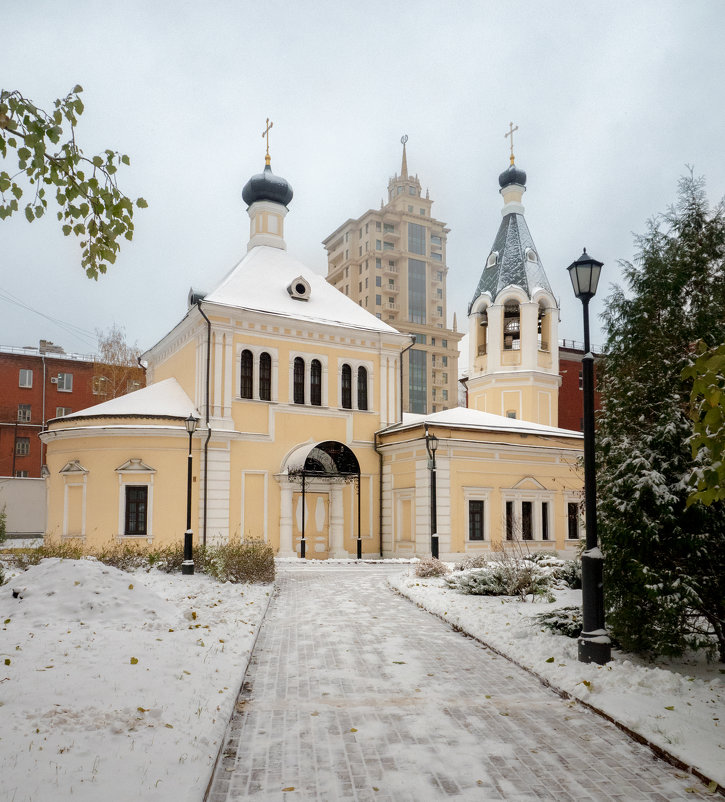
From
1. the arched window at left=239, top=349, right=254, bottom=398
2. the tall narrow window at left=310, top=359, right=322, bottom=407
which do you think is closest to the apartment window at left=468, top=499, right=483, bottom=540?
the tall narrow window at left=310, top=359, right=322, bottom=407

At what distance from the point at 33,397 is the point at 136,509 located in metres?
30.9

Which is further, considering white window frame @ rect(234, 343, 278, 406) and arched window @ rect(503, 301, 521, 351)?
arched window @ rect(503, 301, 521, 351)

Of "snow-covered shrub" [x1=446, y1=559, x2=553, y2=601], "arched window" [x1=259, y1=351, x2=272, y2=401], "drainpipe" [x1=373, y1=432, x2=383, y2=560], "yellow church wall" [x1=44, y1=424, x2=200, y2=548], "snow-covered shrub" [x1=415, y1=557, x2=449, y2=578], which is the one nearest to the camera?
"snow-covered shrub" [x1=446, y1=559, x2=553, y2=601]

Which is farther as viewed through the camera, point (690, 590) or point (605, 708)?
point (690, 590)

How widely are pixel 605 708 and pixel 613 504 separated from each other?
2397mm

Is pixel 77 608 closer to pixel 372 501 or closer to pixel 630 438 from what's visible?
pixel 630 438

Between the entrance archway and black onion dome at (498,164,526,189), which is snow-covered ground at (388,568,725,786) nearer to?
the entrance archway

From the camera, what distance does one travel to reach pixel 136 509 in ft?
73.9

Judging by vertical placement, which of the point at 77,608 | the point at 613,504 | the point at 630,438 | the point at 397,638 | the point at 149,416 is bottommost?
the point at 397,638

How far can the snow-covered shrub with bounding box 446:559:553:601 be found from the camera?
12898mm

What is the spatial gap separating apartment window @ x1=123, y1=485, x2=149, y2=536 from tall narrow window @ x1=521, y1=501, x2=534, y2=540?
1327 centimetres

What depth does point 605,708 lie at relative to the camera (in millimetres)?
6156

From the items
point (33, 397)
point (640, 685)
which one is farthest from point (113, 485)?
point (33, 397)

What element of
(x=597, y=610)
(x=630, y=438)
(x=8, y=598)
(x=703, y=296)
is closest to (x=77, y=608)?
(x=8, y=598)
